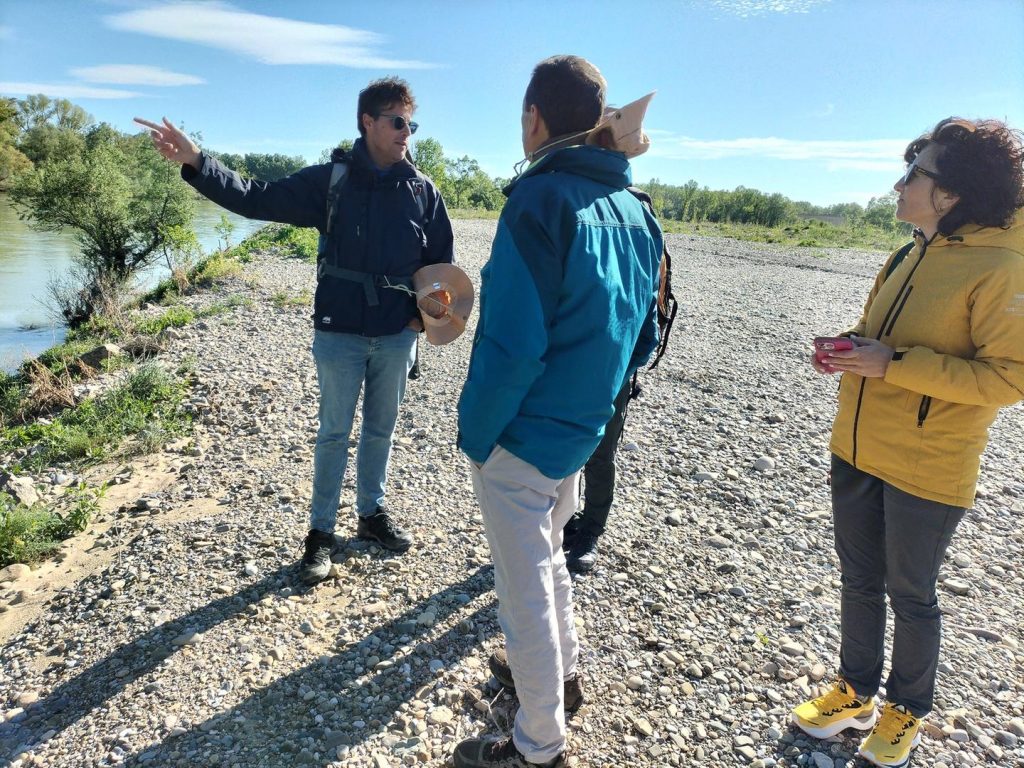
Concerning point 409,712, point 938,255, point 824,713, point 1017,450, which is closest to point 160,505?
point 409,712

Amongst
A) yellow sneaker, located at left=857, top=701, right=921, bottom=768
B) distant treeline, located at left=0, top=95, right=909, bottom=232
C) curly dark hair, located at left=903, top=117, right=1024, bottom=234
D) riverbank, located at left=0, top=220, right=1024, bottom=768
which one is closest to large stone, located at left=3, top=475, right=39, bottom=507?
riverbank, located at left=0, top=220, right=1024, bottom=768

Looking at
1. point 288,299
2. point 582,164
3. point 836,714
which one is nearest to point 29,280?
point 288,299

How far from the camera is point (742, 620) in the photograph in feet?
11.1

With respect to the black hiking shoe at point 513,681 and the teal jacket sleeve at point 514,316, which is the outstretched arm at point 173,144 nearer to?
the teal jacket sleeve at point 514,316

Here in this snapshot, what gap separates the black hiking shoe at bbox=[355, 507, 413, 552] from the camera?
385 cm

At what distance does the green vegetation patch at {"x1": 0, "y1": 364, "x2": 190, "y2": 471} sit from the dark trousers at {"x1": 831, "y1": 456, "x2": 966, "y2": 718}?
5.18 metres

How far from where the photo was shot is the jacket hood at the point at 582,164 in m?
1.91

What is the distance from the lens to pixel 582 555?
3820mm

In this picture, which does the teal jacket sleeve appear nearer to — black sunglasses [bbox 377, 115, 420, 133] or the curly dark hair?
the curly dark hair

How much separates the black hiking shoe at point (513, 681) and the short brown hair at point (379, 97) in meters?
2.78

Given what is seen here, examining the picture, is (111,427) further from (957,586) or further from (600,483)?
(957,586)

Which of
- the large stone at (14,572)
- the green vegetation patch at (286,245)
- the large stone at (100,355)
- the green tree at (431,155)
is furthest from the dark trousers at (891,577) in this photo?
the green tree at (431,155)

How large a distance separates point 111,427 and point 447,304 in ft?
14.0

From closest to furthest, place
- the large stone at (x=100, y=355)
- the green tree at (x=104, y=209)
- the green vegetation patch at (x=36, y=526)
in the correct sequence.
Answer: the green vegetation patch at (x=36, y=526), the large stone at (x=100, y=355), the green tree at (x=104, y=209)
